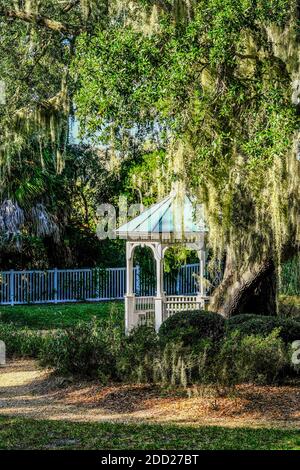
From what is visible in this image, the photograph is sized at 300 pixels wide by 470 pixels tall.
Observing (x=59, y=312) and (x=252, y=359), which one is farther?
(x=59, y=312)

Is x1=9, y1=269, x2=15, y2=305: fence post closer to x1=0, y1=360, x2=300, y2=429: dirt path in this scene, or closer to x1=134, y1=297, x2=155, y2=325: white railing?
x1=134, y1=297, x2=155, y2=325: white railing

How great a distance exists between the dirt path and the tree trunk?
4729 millimetres

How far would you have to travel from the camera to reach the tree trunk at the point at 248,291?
17859 millimetres

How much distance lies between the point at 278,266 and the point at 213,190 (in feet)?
6.76

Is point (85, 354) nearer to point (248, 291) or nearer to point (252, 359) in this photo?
point (252, 359)

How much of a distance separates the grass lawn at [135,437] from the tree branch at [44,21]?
8593mm

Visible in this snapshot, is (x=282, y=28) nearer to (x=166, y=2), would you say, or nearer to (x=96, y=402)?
(x=166, y=2)

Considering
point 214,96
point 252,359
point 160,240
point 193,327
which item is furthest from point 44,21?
point 252,359

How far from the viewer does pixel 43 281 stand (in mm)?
29828

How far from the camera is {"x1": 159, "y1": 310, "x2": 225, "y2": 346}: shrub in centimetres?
1444

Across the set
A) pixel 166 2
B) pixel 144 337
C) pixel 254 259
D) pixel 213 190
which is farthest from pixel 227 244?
pixel 166 2

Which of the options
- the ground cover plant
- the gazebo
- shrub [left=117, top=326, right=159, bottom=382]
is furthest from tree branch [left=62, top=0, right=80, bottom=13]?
shrub [left=117, top=326, right=159, bottom=382]

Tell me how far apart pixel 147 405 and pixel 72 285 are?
18.1 metres

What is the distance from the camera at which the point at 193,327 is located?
1487cm
